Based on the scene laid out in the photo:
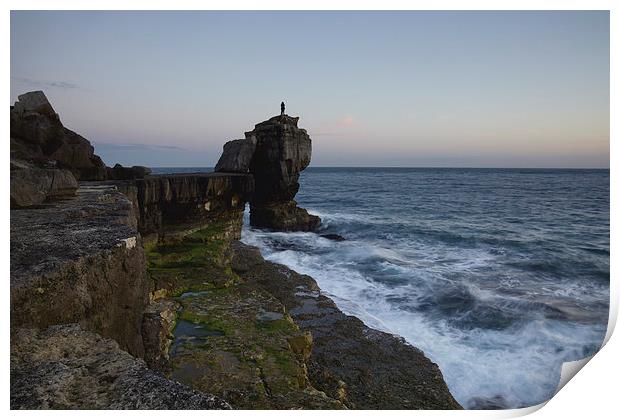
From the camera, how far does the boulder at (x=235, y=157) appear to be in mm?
19297

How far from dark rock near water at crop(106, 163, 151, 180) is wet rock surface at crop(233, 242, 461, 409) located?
563 cm

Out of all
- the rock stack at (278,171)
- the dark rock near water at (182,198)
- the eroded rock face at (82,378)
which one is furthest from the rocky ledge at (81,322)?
the rock stack at (278,171)

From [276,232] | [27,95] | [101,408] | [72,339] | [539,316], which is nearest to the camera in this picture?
[101,408]

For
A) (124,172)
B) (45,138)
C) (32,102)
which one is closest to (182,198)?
(124,172)

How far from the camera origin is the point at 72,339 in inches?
92.7

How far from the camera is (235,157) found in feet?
65.8

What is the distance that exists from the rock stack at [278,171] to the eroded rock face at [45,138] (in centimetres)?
1562

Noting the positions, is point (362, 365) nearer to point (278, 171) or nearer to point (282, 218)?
point (282, 218)

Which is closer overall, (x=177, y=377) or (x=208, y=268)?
(x=177, y=377)

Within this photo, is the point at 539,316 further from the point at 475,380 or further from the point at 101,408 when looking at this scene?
the point at 101,408

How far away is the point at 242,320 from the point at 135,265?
324 centimetres
